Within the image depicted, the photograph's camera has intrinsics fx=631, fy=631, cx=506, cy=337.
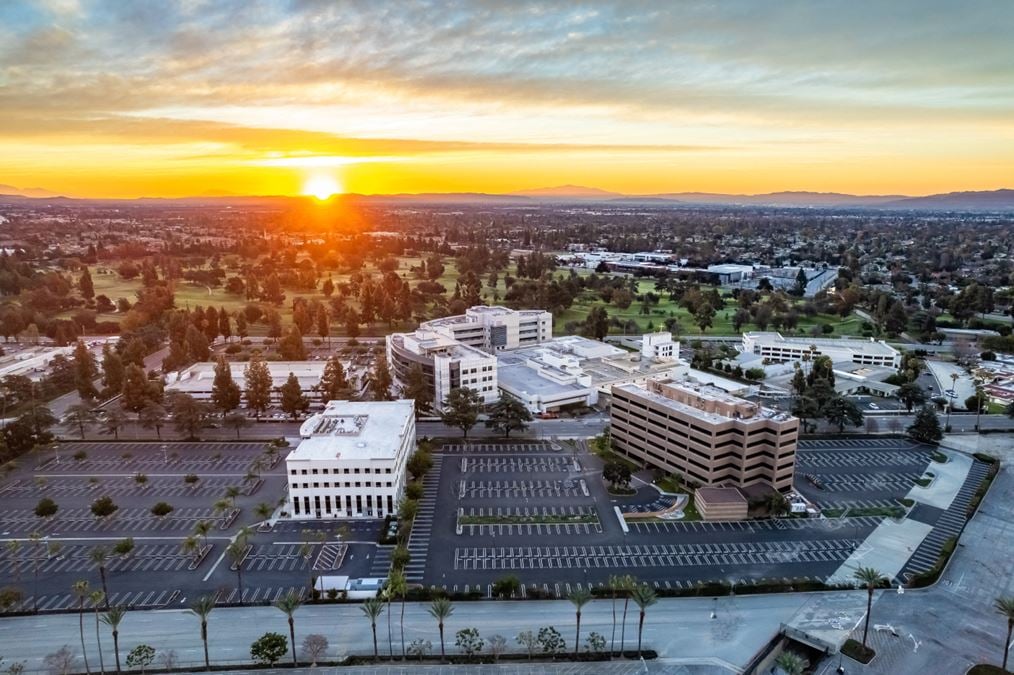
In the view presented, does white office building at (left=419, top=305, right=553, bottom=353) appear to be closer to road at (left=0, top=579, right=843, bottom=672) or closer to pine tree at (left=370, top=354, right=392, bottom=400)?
pine tree at (left=370, top=354, right=392, bottom=400)

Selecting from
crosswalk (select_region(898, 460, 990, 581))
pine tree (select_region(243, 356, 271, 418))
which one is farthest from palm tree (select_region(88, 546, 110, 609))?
Answer: crosswalk (select_region(898, 460, 990, 581))

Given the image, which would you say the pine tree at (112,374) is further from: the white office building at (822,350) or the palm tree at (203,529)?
the white office building at (822,350)

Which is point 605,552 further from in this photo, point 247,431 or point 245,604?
point 247,431

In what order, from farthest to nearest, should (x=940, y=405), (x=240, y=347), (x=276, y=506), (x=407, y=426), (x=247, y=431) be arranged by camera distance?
(x=240, y=347)
(x=940, y=405)
(x=247, y=431)
(x=407, y=426)
(x=276, y=506)

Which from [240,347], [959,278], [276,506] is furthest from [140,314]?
[959,278]

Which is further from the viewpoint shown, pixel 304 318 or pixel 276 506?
pixel 304 318

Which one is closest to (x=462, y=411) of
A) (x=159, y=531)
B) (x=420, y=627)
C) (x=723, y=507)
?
(x=723, y=507)

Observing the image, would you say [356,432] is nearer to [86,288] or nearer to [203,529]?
[203,529]
